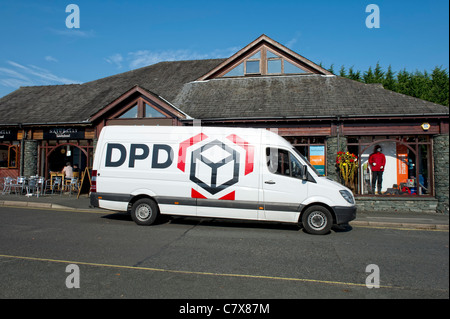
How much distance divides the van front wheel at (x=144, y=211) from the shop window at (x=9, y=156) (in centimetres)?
1171

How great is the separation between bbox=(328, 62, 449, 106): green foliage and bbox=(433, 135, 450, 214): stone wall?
1430 centimetres

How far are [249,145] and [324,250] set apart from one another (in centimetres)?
332

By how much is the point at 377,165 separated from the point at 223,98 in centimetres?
782

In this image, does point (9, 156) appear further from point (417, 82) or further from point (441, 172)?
point (417, 82)

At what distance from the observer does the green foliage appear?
24.7 meters

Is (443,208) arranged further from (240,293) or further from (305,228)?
(240,293)

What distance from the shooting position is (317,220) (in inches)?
296

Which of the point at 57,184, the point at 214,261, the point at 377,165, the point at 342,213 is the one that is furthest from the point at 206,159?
the point at 57,184

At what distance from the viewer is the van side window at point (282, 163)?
7.78 metres
